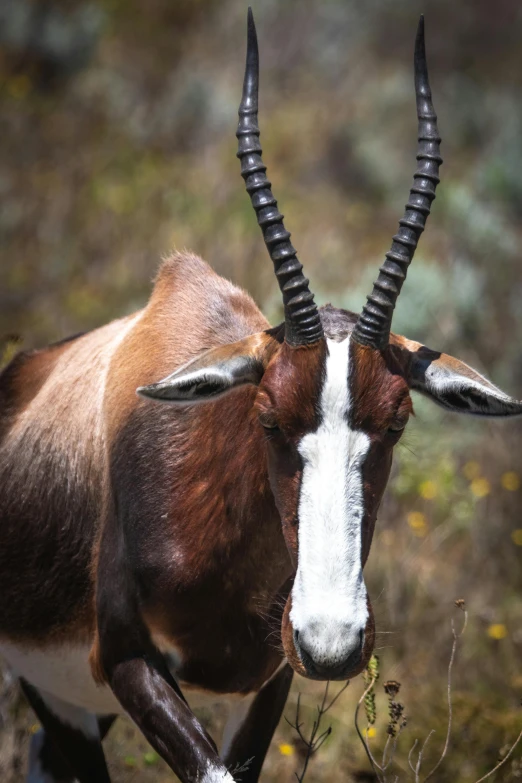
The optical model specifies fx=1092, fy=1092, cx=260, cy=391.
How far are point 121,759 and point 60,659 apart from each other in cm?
116

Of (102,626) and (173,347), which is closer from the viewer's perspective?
(102,626)

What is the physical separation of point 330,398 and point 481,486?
5.54m

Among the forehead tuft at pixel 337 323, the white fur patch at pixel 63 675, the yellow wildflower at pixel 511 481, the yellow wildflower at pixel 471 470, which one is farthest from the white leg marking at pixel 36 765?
the yellow wildflower at pixel 471 470

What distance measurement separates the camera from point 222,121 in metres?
18.3

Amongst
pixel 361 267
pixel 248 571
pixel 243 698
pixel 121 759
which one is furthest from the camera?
pixel 361 267

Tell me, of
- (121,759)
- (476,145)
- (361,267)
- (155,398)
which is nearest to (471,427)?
(361,267)

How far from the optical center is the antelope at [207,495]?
12.4ft

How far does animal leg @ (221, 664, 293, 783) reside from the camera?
5.07m

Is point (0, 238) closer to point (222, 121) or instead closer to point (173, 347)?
point (222, 121)

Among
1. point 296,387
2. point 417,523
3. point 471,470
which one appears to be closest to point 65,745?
point 296,387

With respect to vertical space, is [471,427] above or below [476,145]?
below

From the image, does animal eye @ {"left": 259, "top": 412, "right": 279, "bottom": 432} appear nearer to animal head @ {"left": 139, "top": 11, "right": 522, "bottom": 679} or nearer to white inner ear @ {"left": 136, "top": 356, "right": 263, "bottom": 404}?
animal head @ {"left": 139, "top": 11, "right": 522, "bottom": 679}

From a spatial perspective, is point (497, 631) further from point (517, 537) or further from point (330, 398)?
point (330, 398)

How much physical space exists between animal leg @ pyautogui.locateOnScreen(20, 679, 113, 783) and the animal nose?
234 centimetres
